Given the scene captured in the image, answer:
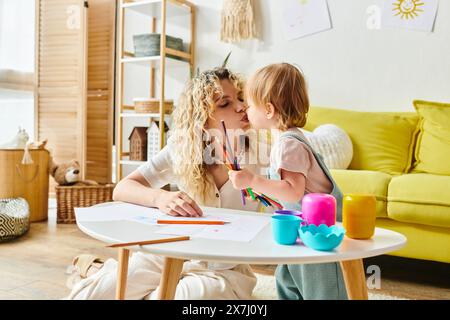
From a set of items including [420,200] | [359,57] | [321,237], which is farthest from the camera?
[359,57]

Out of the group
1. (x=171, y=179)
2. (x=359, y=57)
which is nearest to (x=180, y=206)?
(x=171, y=179)

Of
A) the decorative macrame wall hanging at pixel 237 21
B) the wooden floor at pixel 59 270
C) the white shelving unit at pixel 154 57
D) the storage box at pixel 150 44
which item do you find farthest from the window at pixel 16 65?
the decorative macrame wall hanging at pixel 237 21

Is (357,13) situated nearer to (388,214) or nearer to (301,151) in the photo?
(388,214)

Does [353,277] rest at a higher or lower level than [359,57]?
lower

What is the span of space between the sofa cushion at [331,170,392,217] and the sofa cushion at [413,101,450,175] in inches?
17.2

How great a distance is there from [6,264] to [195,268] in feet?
4.37

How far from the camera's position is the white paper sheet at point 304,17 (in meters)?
3.11

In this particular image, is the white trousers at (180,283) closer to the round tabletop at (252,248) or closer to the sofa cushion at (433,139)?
the round tabletop at (252,248)

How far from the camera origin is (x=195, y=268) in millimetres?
1457

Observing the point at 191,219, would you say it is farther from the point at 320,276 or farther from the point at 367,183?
the point at 367,183

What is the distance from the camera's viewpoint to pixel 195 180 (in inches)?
58.8

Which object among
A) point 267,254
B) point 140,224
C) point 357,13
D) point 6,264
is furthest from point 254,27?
point 267,254

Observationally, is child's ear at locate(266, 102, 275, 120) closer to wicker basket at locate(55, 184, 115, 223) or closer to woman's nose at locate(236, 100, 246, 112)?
woman's nose at locate(236, 100, 246, 112)

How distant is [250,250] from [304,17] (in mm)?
2617
